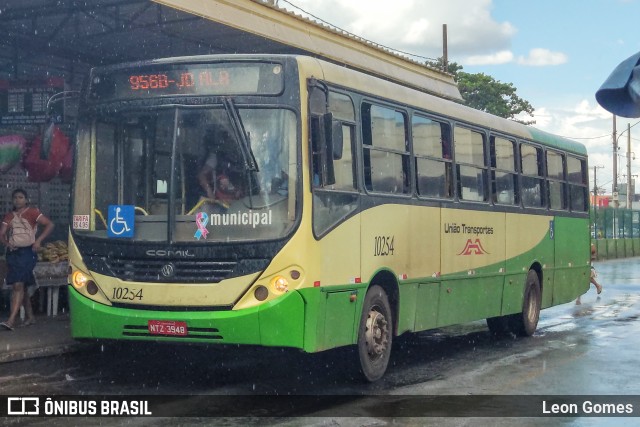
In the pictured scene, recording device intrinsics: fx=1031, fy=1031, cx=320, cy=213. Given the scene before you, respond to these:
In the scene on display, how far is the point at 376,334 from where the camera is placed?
34.4 ft

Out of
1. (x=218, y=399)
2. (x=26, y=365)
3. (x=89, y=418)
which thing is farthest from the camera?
(x=26, y=365)

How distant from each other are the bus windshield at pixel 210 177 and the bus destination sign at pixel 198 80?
7.0 inches

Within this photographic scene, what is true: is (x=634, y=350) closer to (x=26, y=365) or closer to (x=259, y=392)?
(x=259, y=392)

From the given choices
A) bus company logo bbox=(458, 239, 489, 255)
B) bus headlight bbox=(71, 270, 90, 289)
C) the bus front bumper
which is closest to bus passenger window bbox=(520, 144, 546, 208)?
bus company logo bbox=(458, 239, 489, 255)

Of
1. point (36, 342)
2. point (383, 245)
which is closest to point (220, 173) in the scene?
point (383, 245)

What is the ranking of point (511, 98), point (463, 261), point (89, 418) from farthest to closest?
point (511, 98) → point (463, 261) → point (89, 418)

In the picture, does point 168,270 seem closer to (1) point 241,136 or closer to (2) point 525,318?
(1) point 241,136

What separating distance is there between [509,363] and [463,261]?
151 cm

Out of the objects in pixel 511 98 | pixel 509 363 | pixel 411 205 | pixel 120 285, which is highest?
pixel 511 98

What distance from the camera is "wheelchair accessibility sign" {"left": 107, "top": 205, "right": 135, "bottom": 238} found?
9.66 meters

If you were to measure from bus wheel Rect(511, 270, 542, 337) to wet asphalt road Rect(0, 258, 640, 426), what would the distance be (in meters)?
0.59

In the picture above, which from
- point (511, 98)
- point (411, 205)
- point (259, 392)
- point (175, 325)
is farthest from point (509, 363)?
point (511, 98)

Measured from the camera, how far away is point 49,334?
13.3 metres

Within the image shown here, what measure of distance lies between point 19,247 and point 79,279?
4165 mm
